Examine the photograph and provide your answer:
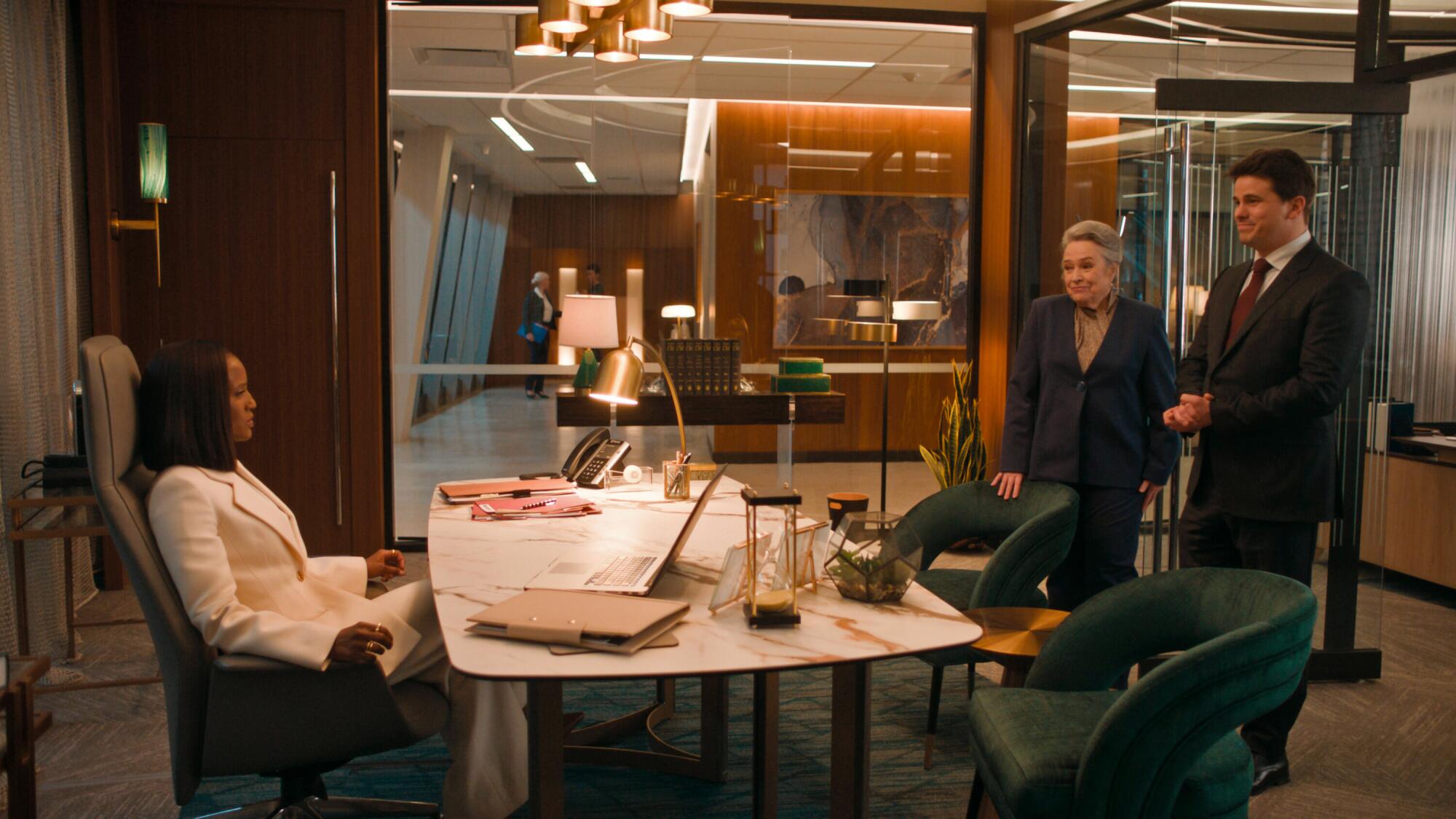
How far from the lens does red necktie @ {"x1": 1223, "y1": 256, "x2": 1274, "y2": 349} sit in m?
3.21

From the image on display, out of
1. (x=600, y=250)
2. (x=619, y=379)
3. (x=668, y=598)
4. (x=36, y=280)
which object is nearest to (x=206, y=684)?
(x=668, y=598)

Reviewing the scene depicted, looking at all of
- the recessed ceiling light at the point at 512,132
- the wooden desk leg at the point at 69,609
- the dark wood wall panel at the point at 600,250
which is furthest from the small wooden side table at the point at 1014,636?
the recessed ceiling light at the point at 512,132

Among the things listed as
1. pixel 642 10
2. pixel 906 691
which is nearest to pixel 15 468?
pixel 642 10

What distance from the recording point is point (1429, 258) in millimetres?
5355

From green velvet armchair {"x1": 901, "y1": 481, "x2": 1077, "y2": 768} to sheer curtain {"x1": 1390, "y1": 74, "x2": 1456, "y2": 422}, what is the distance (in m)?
2.76

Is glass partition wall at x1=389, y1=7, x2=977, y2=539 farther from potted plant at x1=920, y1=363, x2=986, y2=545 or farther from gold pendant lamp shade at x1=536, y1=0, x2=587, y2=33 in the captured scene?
gold pendant lamp shade at x1=536, y1=0, x2=587, y2=33

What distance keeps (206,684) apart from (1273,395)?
279cm

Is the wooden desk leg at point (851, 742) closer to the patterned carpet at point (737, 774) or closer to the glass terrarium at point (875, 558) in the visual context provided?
the glass terrarium at point (875, 558)

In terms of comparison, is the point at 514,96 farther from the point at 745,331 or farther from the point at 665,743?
the point at 665,743

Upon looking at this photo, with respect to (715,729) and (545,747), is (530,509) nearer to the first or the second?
(715,729)

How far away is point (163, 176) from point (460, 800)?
131 inches

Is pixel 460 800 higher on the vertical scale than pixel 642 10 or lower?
lower

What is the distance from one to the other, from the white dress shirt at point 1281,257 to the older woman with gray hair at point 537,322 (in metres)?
4.06

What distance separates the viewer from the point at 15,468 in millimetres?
4316
